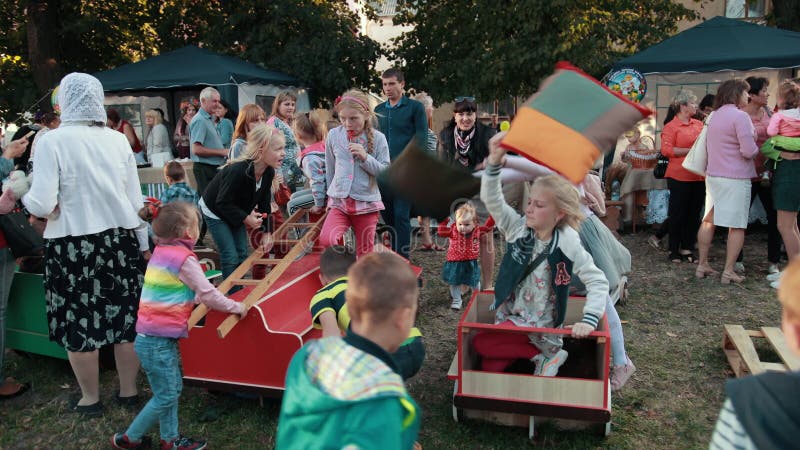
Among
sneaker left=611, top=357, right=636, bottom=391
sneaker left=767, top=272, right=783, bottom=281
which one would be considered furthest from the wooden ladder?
sneaker left=767, top=272, right=783, bottom=281

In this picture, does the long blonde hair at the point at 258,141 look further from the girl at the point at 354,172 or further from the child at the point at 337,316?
the child at the point at 337,316

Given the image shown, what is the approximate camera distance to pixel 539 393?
3320 millimetres

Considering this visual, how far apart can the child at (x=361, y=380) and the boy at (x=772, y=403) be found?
871 millimetres

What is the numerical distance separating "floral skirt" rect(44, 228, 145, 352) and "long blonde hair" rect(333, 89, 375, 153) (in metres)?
1.93

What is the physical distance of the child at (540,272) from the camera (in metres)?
3.49

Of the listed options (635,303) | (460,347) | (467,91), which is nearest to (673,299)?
(635,303)

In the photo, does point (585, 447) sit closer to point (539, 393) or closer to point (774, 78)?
point (539, 393)

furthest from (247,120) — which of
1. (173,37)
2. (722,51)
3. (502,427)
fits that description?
(173,37)

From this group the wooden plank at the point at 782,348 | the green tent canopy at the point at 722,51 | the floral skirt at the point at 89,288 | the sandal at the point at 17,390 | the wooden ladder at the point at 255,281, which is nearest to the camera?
the wooden ladder at the point at 255,281

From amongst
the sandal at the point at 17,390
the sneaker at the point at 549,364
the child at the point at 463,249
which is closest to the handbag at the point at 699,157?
the child at the point at 463,249

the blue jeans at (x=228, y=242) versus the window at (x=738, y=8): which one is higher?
the window at (x=738, y=8)

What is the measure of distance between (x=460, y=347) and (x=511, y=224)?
2.71 feet

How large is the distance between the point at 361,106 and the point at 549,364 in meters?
2.53

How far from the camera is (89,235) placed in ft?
12.5
